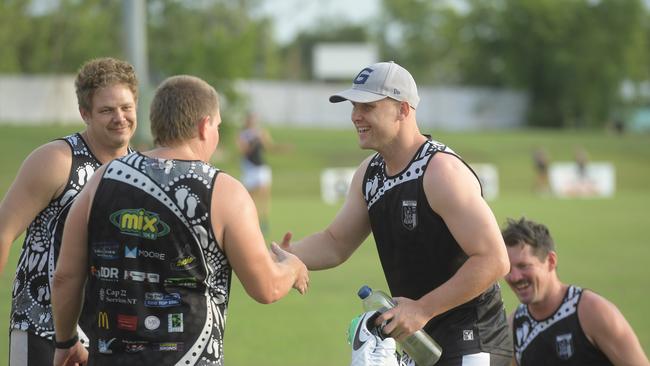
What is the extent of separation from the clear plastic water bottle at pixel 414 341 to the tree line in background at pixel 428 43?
36226mm

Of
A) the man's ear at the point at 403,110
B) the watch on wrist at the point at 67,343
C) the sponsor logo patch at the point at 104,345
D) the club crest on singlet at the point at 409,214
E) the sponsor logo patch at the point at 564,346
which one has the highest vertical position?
the man's ear at the point at 403,110

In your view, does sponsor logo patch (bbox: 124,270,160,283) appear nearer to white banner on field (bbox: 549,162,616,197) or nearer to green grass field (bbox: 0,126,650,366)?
green grass field (bbox: 0,126,650,366)

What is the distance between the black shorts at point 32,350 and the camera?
4.95 metres

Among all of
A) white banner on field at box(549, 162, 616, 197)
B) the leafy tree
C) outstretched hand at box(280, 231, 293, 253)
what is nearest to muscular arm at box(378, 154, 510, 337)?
outstretched hand at box(280, 231, 293, 253)

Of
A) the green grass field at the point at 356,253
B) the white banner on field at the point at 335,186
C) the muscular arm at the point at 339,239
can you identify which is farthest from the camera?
the white banner on field at the point at 335,186

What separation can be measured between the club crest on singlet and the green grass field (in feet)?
14.3

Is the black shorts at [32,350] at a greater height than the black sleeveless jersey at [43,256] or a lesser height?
lesser

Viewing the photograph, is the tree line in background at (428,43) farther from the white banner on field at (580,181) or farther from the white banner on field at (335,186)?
the white banner on field at (580,181)

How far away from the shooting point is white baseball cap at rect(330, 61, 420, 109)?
4797 millimetres

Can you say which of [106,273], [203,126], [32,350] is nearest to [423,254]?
[203,126]

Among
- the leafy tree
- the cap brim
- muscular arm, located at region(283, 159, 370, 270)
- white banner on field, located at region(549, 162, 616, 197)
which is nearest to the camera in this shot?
the cap brim

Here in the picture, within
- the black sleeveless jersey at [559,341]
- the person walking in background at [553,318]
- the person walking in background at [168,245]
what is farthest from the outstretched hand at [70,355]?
the black sleeveless jersey at [559,341]

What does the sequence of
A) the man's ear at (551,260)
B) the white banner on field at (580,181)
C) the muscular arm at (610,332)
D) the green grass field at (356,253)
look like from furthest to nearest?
the white banner on field at (580,181) → the green grass field at (356,253) → the man's ear at (551,260) → the muscular arm at (610,332)

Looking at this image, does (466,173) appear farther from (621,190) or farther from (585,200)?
(621,190)
